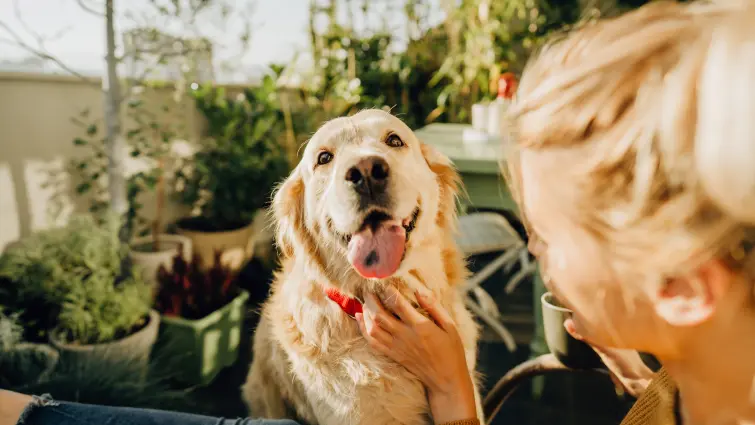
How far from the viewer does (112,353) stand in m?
1.67

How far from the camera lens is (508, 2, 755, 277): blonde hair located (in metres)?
0.38

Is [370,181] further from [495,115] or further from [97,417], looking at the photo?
[495,115]

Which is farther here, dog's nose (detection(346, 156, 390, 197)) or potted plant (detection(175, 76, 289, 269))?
potted plant (detection(175, 76, 289, 269))

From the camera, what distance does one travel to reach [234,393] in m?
2.19

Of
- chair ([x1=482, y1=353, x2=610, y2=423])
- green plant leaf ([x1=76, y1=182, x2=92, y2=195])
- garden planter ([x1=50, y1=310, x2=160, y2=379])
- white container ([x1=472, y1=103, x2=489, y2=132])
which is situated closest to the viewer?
chair ([x1=482, y1=353, x2=610, y2=423])

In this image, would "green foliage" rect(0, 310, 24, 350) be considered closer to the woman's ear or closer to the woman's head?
the woman's head

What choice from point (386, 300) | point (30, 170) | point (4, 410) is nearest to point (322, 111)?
point (30, 170)

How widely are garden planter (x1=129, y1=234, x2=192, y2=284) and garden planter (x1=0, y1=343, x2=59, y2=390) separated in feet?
2.01

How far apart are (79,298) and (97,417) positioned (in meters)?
1.00

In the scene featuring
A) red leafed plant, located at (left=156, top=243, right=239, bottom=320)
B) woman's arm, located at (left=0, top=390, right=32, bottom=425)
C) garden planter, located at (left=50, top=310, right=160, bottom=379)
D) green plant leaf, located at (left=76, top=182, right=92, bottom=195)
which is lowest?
garden planter, located at (left=50, top=310, right=160, bottom=379)

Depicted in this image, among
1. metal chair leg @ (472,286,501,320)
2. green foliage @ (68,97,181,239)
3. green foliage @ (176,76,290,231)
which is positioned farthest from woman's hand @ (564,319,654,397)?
green foliage @ (176,76,290,231)

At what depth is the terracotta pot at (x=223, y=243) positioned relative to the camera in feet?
9.22

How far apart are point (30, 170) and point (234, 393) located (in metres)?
1.35

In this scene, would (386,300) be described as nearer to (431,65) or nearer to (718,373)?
(718,373)
